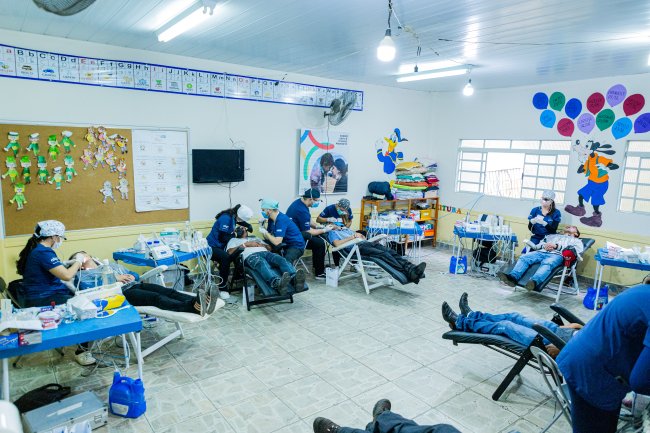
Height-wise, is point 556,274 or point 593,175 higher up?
point 593,175

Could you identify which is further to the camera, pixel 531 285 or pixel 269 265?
pixel 531 285

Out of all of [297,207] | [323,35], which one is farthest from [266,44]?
[297,207]

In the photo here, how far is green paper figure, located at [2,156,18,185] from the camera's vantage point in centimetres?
435

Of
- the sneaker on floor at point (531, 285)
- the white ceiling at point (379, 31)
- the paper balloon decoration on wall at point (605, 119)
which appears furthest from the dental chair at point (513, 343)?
the paper balloon decoration on wall at point (605, 119)

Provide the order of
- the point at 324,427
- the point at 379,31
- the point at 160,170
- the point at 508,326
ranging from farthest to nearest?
the point at 160,170
the point at 379,31
the point at 508,326
the point at 324,427

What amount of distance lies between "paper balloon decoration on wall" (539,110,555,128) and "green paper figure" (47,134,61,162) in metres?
6.85

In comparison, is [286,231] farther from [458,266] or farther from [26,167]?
[26,167]

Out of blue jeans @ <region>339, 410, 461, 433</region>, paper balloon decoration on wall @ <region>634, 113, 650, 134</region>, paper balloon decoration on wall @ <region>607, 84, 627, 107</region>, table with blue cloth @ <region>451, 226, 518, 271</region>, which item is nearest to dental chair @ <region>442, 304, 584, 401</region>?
blue jeans @ <region>339, 410, 461, 433</region>

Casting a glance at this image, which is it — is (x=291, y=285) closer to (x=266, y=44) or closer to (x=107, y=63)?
(x=266, y=44)

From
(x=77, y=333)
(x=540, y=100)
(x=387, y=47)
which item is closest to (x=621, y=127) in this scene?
(x=540, y=100)

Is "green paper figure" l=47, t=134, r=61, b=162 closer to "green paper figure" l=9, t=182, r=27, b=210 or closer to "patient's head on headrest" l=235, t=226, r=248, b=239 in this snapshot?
"green paper figure" l=9, t=182, r=27, b=210

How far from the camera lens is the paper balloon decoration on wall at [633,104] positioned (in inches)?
224

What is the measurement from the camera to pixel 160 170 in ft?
17.6

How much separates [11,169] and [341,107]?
4397 mm
